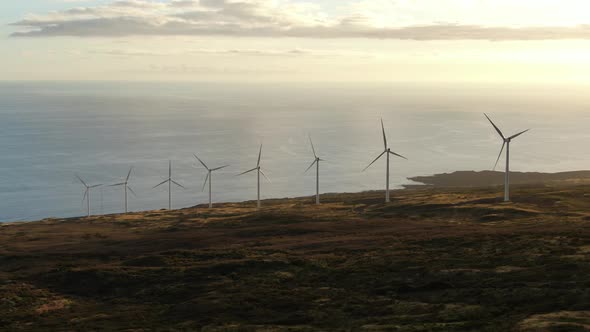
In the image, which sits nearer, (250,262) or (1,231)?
(250,262)

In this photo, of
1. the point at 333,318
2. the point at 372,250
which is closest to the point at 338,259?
the point at 372,250

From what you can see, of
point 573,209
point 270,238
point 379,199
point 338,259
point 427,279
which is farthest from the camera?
point 379,199

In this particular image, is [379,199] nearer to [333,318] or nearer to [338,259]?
[338,259]

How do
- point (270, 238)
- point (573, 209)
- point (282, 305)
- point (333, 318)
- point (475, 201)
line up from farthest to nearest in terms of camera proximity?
point (475, 201) < point (573, 209) < point (270, 238) < point (282, 305) < point (333, 318)

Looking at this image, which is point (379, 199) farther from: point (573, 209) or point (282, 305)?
point (282, 305)

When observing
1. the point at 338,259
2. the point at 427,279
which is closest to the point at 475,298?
the point at 427,279

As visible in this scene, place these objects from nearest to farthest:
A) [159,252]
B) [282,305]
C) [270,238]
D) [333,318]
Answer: [333,318]
[282,305]
[159,252]
[270,238]
